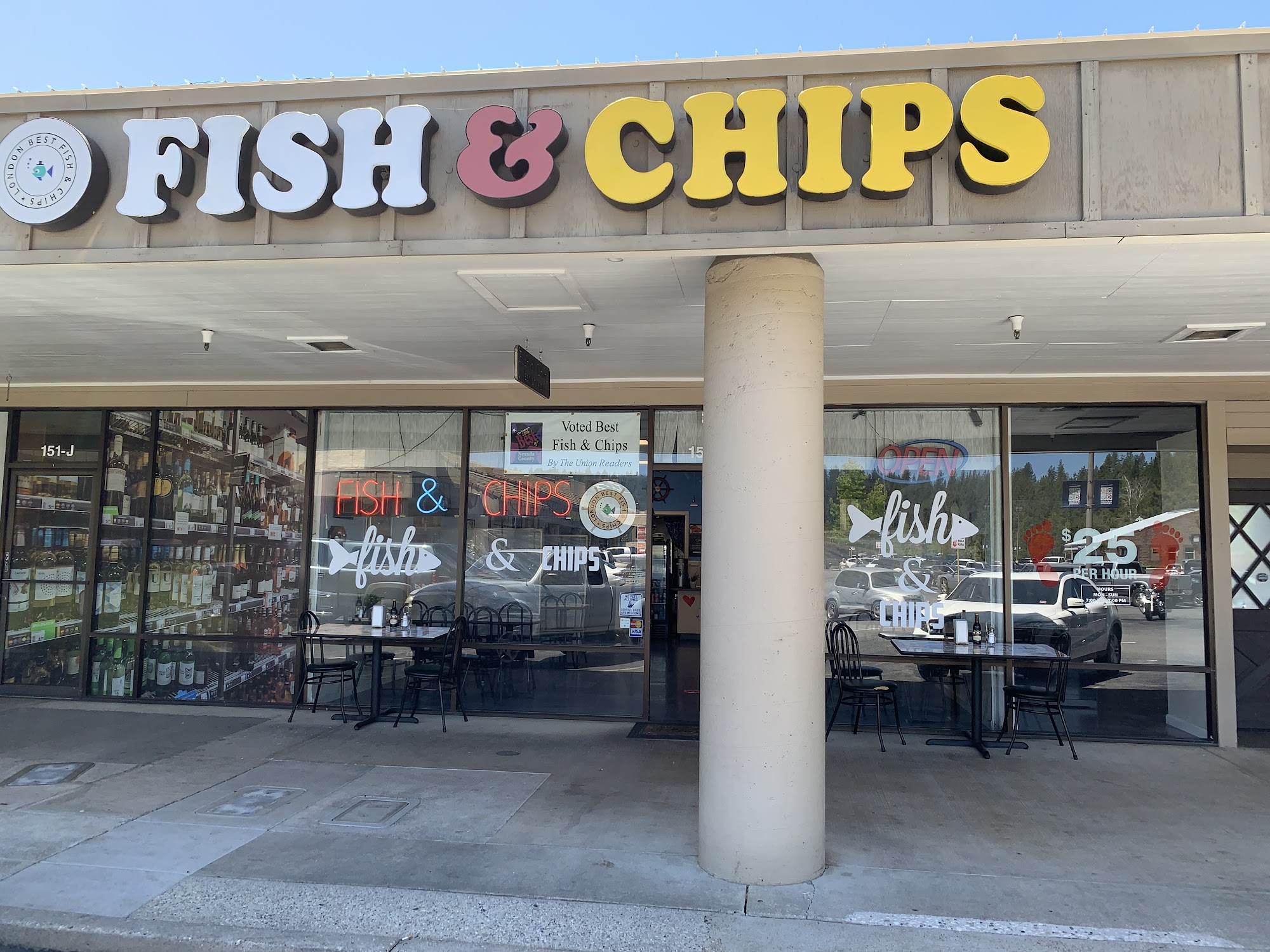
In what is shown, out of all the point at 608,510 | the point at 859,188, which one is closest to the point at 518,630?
the point at 608,510

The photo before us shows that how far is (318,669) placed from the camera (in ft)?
27.4

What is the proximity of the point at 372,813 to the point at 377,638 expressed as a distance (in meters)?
2.39

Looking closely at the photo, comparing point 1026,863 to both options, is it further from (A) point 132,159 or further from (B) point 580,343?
(A) point 132,159

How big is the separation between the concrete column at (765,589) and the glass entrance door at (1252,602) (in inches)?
228

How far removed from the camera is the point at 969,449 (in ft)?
27.5

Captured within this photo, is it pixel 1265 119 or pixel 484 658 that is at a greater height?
pixel 1265 119

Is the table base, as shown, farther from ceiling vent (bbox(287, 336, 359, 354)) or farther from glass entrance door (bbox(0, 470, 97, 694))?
glass entrance door (bbox(0, 470, 97, 694))

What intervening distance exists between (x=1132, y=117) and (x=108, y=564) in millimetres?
9944

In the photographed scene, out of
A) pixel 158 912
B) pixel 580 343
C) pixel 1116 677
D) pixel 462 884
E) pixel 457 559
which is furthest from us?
pixel 457 559

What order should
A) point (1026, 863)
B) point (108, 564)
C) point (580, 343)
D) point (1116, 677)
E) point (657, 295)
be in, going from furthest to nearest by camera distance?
point (108, 564)
point (1116, 677)
point (580, 343)
point (657, 295)
point (1026, 863)

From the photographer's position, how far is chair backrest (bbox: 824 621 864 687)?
7949mm

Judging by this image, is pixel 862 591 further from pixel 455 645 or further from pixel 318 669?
pixel 318 669

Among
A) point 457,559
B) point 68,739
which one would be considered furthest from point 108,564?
point 457,559

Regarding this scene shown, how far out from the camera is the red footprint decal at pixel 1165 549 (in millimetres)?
8070
